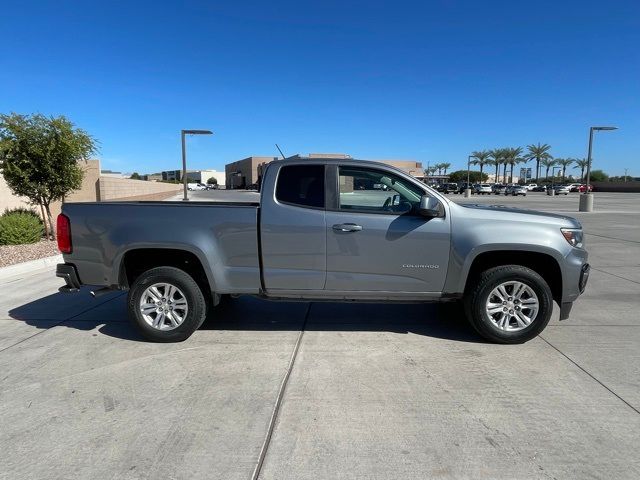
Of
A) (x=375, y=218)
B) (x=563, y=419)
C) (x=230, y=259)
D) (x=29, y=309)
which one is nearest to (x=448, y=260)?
(x=375, y=218)

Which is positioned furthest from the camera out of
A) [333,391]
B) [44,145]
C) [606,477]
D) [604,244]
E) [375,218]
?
[604,244]

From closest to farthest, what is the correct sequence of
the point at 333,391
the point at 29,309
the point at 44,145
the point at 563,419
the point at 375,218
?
1. the point at 563,419
2. the point at 333,391
3. the point at 375,218
4. the point at 29,309
5. the point at 44,145

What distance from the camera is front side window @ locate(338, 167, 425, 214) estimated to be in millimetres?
4855

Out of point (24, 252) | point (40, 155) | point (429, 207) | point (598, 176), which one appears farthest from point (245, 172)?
point (429, 207)

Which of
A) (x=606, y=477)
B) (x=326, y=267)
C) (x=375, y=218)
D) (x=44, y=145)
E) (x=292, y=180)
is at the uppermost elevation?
(x=44, y=145)

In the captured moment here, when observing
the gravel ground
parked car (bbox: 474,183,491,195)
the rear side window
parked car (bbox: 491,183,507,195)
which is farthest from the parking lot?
parked car (bbox: 474,183,491,195)

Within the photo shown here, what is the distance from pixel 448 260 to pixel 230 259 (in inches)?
87.8

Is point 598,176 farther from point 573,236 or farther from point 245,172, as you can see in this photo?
point 573,236

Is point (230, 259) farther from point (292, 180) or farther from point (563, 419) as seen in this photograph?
point (563, 419)

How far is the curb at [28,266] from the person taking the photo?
27.5 feet

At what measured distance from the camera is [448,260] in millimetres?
4770

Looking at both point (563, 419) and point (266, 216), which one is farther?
point (266, 216)

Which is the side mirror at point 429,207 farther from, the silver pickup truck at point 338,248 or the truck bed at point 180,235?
the truck bed at point 180,235

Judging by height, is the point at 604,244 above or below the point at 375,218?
below
